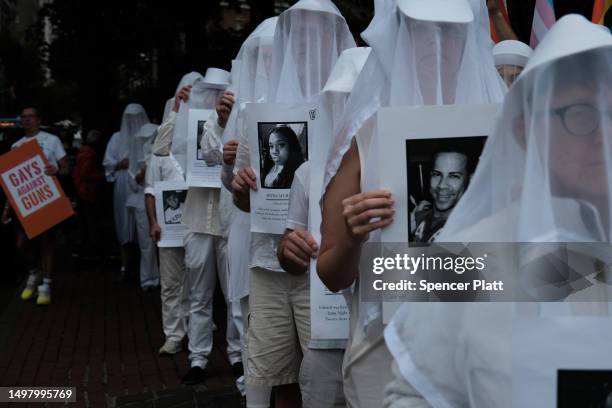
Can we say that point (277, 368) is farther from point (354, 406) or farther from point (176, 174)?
point (176, 174)

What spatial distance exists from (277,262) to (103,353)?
442cm

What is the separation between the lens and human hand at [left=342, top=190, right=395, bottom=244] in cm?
224

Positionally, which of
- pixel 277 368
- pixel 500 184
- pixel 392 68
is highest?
pixel 392 68

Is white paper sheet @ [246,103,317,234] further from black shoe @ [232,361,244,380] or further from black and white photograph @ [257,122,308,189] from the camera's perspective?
black shoe @ [232,361,244,380]

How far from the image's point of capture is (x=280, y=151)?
4.06 m

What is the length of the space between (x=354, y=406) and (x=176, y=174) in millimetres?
5484

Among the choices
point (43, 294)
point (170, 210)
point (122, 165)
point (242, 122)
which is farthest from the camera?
point (122, 165)

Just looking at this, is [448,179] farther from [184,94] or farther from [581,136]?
[184,94]

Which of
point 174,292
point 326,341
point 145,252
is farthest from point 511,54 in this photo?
point 145,252

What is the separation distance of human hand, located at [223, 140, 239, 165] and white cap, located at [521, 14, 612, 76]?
3.44m

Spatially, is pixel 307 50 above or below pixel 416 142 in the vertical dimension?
above

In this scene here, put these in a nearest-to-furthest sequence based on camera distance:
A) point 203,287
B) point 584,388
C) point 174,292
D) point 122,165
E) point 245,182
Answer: point 584,388 < point 245,182 < point 203,287 < point 174,292 < point 122,165

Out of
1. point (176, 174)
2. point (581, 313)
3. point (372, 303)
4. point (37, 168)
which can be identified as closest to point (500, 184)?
point (581, 313)

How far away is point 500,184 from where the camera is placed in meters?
1.64
